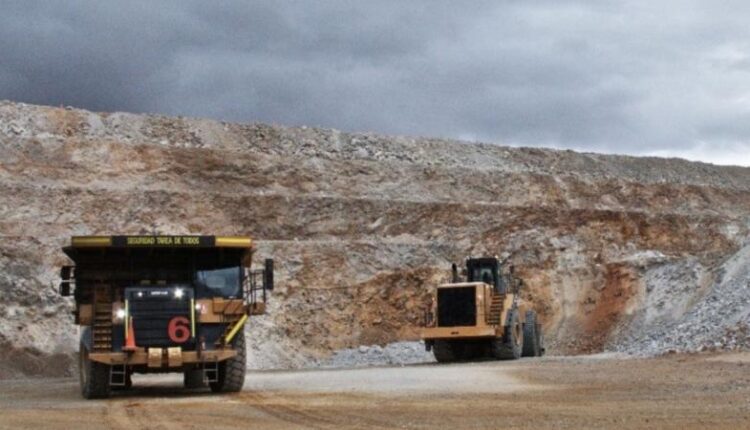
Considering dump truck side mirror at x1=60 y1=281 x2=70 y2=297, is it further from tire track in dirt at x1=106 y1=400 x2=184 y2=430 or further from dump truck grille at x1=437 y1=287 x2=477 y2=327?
dump truck grille at x1=437 y1=287 x2=477 y2=327

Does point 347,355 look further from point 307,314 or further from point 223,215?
point 223,215

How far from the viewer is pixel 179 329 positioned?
1880cm

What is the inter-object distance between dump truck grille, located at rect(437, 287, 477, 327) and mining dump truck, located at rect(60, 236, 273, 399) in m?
10.3

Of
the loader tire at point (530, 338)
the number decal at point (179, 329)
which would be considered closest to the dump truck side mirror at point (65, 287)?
the number decal at point (179, 329)

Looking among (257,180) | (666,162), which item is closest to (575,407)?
(257,180)

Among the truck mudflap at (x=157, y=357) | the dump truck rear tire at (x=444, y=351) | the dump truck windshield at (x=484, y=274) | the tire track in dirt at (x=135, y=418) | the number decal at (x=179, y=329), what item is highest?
the dump truck windshield at (x=484, y=274)

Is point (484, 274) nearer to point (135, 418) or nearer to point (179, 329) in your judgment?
point (179, 329)

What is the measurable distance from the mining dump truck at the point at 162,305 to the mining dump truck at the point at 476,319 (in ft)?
33.7

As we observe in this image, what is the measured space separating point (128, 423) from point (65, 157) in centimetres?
2842

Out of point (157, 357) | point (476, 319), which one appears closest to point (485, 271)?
point (476, 319)

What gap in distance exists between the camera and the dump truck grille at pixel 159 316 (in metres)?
18.7

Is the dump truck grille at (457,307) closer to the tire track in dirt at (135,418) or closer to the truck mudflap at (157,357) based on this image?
the truck mudflap at (157,357)

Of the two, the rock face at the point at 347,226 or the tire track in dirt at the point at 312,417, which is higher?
the rock face at the point at 347,226

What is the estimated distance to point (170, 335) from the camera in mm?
18719
